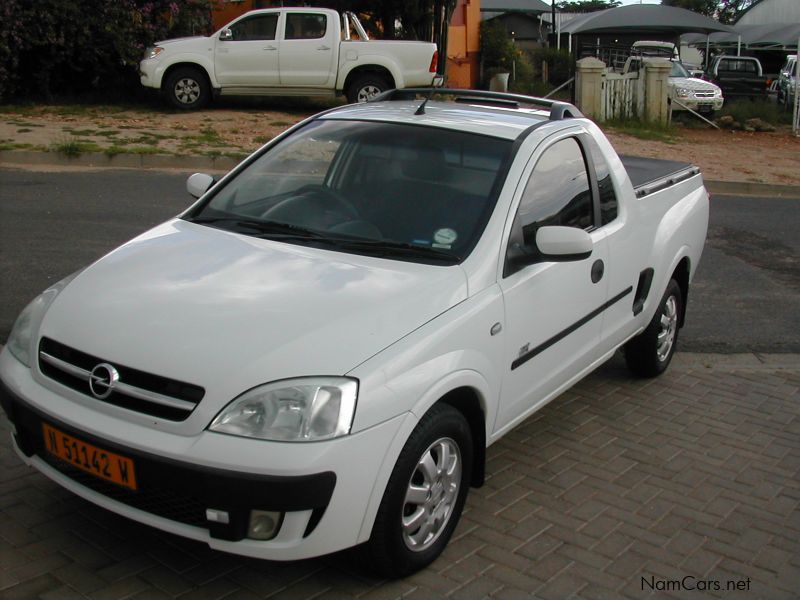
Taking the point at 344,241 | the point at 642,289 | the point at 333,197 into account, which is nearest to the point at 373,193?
the point at 333,197

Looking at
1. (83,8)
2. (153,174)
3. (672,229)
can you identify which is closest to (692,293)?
(672,229)

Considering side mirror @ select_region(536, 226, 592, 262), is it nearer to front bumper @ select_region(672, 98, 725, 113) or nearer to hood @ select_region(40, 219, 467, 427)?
hood @ select_region(40, 219, 467, 427)

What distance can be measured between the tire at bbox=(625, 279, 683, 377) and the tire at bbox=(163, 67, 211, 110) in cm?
1260

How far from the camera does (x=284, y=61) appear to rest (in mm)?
16922

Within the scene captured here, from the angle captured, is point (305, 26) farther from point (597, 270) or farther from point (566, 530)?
point (566, 530)

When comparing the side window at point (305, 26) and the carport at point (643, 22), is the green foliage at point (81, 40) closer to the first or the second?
the side window at point (305, 26)

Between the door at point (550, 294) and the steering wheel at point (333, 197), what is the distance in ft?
2.43

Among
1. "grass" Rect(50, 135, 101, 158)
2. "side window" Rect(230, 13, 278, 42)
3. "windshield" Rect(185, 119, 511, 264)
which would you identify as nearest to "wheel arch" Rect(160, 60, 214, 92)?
"side window" Rect(230, 13, 278, 42)

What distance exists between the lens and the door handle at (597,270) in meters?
4.71

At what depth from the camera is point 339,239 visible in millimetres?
4121

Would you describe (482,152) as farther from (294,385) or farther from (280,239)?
(294,385)

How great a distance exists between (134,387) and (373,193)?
63.8 inches

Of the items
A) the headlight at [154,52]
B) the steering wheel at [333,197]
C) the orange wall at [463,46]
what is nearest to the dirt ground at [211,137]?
the headlight at [154,52]

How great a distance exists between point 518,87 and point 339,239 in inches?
1032
